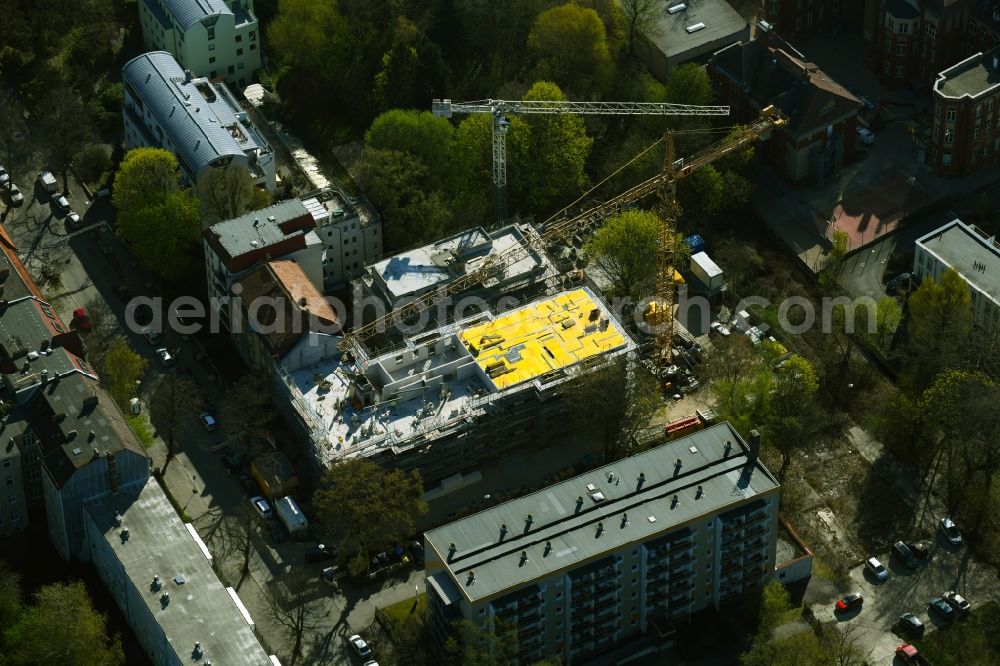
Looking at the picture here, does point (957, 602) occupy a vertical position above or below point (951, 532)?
below

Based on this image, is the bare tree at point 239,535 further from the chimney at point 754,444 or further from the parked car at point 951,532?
the parked car at point 951,532

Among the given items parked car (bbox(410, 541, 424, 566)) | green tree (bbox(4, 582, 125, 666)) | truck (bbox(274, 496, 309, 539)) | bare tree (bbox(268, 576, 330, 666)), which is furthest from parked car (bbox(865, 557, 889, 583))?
green tree (bbox(4, 582, 125, 666))

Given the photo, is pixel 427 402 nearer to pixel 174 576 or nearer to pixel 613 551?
pixel 613 551

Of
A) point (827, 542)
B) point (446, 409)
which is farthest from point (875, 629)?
point (446, 409)

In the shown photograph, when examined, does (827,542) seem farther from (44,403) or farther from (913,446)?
(44,403)

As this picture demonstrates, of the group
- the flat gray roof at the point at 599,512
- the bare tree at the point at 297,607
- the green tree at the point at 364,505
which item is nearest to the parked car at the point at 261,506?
the green tree at the point at 364,505

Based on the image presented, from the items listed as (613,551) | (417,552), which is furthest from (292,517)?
(613,551)

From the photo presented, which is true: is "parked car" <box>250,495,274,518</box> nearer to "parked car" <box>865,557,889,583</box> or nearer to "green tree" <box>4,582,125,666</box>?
"green tree" <box>4,582,125,666</box>
